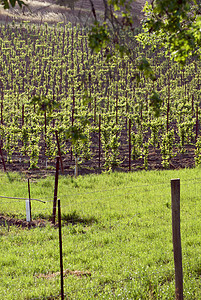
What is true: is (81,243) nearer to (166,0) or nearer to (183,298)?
(183,298)

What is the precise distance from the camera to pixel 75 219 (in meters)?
9.09

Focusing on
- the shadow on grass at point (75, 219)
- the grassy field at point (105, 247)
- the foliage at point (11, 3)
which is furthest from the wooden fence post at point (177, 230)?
the shadow on grass at point (75, 219)

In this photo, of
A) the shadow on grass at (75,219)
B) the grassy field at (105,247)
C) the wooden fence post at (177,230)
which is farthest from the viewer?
the shadow on grass at (75,219)

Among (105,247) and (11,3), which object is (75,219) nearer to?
(105,247)

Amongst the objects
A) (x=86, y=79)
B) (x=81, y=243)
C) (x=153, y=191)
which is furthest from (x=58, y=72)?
(x=86, y=79)

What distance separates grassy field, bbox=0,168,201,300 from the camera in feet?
17.5

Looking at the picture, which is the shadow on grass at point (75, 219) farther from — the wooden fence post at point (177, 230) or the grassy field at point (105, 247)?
the wooden fence post at point (177, 230)

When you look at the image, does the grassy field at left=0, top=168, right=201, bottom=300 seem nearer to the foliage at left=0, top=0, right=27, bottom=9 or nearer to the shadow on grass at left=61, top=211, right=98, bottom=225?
the shadow on grass at left=61, top=211, right=98, bottom=225

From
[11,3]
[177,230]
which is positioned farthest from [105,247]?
[11,3]

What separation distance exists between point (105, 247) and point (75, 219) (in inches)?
88.7

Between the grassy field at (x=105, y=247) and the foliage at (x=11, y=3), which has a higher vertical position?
the foliage at (x=11, y=3)

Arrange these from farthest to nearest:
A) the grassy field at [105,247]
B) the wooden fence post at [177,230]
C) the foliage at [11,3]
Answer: the grassy field at [105,247], the wooden fence post at [177,230], the foliage at [11,3]

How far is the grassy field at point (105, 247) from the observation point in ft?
17.5

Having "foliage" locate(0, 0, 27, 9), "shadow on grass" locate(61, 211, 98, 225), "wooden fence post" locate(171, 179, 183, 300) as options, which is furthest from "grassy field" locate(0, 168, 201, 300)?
"foliage" locate(0, 0, 27, 9)
